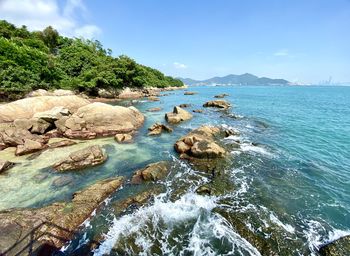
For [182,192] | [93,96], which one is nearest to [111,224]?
[182,192]

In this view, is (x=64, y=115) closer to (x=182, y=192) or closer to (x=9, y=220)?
(x=9, y=220)

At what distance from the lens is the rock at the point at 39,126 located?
18719mm

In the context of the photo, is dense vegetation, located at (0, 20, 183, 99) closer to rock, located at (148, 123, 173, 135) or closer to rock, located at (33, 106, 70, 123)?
rock, located at (33, 106, 70, 123)

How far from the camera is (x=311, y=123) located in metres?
27.5

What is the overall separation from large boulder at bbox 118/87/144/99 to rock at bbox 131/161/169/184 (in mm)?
42152

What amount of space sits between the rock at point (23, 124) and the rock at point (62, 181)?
9592mm

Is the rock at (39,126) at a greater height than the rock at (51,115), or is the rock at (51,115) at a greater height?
the rock at (51,115)

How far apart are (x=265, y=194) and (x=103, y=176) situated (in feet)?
31.0

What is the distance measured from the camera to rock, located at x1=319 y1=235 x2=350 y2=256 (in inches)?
289

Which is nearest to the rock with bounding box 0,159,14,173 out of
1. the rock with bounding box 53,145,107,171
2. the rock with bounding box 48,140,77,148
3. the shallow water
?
the shallow water

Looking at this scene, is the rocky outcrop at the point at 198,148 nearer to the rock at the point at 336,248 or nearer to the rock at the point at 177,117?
the rock at the point at 336,248

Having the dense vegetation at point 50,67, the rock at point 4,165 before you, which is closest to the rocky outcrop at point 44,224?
the rock at point 4,165

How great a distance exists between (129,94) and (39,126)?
37.9m

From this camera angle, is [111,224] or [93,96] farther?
[93,96]
